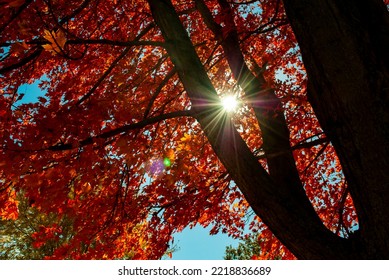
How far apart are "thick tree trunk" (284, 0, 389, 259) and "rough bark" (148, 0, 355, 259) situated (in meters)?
0.30

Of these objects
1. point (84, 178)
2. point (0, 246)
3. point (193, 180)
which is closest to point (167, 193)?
point (193, 180)

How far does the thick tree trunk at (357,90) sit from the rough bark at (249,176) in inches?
11.8

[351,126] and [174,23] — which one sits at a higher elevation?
[174,23]

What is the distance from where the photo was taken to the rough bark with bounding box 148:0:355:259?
2.51 m

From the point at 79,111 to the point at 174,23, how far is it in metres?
1.45

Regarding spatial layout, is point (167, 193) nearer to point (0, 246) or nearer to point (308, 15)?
point (308, 15)

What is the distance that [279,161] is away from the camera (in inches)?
145

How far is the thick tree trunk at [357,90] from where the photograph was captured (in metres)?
2.11

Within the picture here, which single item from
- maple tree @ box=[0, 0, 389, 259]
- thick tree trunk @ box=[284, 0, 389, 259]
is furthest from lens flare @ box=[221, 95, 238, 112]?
thick tree trunk @ box=[284, 0, 389, 259]

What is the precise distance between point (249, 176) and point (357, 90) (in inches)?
42.0

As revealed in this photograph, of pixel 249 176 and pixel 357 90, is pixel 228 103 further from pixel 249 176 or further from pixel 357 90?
pixel 357 90

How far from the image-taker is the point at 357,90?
213 cm

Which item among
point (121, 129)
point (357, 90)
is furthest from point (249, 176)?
point (121, 129)

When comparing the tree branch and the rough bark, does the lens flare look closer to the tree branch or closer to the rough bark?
the rough bark
